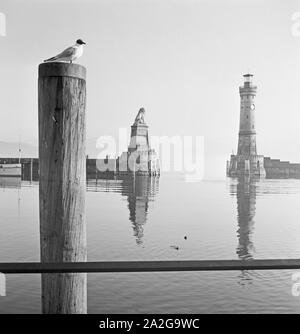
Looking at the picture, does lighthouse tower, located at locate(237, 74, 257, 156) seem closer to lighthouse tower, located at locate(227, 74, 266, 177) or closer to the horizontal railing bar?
lighthouse tower, located at locate(227, 74, 266, 177)

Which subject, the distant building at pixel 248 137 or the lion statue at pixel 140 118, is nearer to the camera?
the distant building at pixel 248 137

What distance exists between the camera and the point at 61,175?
2539mm

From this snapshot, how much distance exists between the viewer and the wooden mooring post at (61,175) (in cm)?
254

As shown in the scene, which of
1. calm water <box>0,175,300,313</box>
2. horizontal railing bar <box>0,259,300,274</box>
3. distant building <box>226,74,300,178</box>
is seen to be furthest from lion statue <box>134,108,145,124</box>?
horizontal railing bar <box>0,259,300,274</box>

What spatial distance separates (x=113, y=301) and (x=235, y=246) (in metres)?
10.9

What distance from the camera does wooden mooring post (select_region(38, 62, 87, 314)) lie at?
2.54 metres

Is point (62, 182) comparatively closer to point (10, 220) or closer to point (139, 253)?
point (139, 253)

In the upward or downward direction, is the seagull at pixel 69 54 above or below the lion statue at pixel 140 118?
below

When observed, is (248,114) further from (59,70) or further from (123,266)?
(123,266)

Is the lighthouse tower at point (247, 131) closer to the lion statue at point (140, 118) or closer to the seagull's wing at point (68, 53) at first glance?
the lion statue at point (140, 118)

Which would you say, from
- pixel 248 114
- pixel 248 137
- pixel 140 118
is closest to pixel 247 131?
pixel 248 137

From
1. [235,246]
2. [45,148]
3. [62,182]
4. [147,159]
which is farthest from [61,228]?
[147,159]

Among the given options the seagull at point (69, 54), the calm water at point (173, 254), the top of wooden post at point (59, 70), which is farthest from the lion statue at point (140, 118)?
the top of wooden post at point (59, 70)
